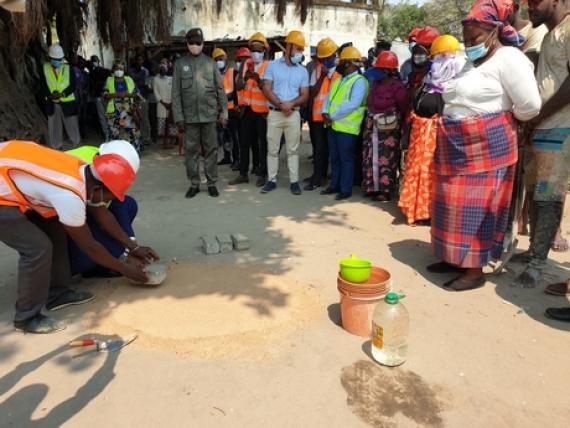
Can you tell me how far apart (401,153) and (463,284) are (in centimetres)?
263

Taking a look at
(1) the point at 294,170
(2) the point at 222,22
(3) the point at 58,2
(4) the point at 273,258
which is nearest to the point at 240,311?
(4) the point at 273,258

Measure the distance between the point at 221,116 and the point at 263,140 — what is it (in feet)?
2.84

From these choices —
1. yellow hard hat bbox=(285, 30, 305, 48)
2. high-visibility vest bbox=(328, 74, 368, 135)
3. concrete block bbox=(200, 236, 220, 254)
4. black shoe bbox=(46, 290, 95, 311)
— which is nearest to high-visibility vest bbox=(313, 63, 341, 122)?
high-visibility vest bbox=(328, 74, 368, 135)

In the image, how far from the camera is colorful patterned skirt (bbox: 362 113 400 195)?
19.3 feet

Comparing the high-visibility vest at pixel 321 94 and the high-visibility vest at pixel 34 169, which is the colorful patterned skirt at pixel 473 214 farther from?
the high-visibility vest at pixel 321 94

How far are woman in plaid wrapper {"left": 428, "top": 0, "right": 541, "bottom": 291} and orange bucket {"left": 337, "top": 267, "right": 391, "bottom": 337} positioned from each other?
946 millimetres

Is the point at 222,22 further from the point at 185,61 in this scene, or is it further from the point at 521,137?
the point at 521,137

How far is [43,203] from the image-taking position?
9.40ft

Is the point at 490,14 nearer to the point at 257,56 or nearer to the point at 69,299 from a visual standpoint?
the point at 69,299

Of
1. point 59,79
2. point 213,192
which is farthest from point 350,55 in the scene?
point 59,79

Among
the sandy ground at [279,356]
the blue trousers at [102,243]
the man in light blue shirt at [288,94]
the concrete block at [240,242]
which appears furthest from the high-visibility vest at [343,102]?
the blue trousers at [102,243]

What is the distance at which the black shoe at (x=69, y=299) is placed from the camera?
3.38 meters

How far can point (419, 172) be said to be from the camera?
16.8ft

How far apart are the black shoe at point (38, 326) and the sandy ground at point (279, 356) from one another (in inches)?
2.4
